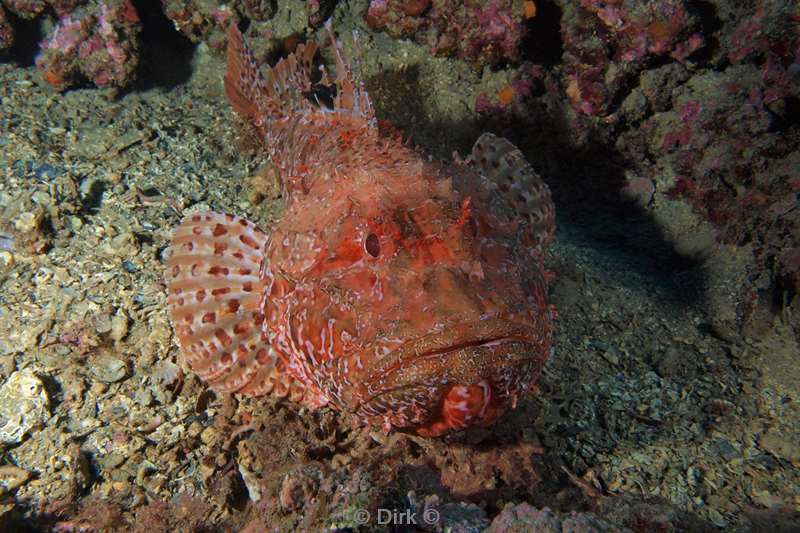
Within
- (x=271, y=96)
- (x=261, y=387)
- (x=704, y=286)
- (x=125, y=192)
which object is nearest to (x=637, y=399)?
(x=704, y=286)

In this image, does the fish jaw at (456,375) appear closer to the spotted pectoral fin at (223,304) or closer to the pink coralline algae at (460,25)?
the spotted pectoral fin at (223,304)

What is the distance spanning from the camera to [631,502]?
9.12 ft

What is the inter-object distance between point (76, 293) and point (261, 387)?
1.92m

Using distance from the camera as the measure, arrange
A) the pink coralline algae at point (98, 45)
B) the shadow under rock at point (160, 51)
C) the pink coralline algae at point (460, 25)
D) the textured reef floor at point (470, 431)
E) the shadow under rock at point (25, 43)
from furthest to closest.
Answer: the shadow under rock at point (160, 51) < the shadow under rock at point (25, 43) < the pink coralline algae at point (98, 45) < the pink coralline algae at point (460, 25) < the textured reef floor at point (470, 431)

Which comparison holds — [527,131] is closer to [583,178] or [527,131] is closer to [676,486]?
[583,178]

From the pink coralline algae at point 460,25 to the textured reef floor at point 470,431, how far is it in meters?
0.24

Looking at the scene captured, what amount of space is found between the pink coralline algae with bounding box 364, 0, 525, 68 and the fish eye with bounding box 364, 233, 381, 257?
4.78 metres

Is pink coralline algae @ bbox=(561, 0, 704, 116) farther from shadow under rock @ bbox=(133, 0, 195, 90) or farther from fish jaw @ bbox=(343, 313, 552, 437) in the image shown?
shadow under rock @ bbox=(133, 0, 195, 90)

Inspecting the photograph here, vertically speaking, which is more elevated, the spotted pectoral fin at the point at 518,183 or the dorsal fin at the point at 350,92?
the dorsal fin at the point at 350,92

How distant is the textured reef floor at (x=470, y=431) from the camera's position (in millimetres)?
3203

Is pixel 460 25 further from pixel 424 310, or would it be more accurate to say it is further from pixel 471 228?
pixel 424 310

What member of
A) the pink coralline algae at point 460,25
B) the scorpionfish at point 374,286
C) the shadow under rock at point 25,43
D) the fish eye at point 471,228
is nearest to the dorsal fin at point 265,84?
the scorpionfish at point 374,286

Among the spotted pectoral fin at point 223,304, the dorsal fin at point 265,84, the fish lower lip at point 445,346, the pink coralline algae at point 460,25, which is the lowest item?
the spotted pectoral fin at point 223,304

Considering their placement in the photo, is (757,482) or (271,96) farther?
(271,96)
